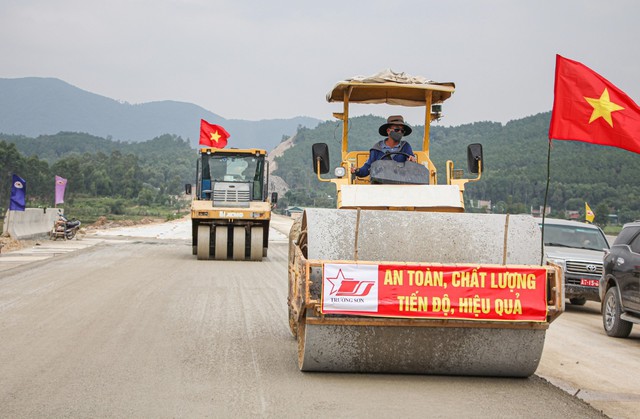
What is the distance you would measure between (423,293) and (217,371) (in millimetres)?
2106

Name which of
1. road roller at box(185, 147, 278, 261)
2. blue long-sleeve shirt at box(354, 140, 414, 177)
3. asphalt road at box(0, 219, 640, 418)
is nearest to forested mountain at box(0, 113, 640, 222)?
road roller at box(185, 147, 278, 261)

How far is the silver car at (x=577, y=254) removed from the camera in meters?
15.0

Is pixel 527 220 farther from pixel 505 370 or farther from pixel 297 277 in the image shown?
pixel 297 277

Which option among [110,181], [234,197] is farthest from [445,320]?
[110,181]

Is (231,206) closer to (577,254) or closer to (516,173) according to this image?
(577,254)

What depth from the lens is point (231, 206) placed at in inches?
910

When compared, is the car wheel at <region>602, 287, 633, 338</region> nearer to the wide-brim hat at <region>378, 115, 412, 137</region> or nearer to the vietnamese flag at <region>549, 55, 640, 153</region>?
the vietnamese flag at <region>549, 55, 640, 153</region>

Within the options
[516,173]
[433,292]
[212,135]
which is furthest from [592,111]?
[516,173]

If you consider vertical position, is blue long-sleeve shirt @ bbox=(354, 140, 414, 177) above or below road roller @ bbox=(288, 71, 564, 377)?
above

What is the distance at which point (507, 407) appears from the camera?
649cm

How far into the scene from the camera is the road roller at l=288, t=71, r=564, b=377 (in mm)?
6938

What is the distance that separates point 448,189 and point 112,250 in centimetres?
1872

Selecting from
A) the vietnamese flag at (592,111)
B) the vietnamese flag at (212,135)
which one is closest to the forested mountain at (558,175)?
the vietnamese flag at (212,135)

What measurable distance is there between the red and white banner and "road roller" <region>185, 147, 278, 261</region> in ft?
52.3
